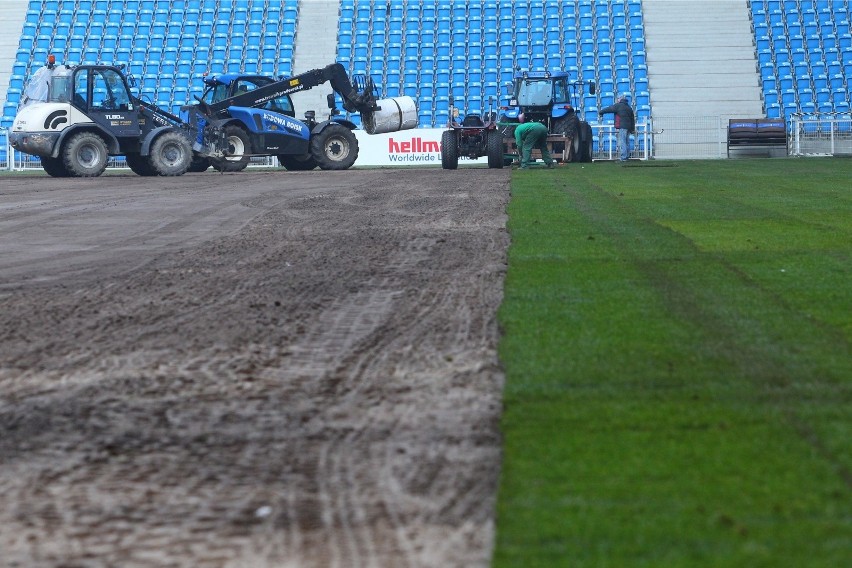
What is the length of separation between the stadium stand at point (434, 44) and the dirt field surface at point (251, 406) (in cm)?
3656

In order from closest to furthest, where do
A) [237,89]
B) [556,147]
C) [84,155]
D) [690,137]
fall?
[84,155], [237,89], [556,147], [690,137]

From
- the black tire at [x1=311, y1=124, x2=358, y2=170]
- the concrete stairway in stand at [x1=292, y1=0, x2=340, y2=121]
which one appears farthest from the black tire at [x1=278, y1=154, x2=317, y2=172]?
the concrete stairway in stand at [x1=292, y1=0, x2=340, y2=121]

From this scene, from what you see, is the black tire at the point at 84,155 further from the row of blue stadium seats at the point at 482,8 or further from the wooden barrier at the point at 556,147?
the row of blue stadium seats at the point at 482,8

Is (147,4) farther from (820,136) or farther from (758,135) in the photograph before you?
(820,136)

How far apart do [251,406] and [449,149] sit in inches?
1075

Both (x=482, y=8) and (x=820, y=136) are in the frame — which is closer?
(x=820, y=136)

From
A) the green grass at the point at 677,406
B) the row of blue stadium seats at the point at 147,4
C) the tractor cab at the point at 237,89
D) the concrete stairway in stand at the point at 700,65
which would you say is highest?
the row of blue stadium seats at the point at 147,4

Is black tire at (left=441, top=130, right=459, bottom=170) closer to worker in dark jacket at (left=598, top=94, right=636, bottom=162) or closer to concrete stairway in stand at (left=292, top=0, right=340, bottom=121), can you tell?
worker in dark jacket at (left=598, top=94, right=636, bottom=162)

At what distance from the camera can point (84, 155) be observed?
93.6 ft

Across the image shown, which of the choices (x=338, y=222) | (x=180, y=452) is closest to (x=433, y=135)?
(x=338, y=222)

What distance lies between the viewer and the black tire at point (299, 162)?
32531 millimetres

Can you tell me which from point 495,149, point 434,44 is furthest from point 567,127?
point 434,44

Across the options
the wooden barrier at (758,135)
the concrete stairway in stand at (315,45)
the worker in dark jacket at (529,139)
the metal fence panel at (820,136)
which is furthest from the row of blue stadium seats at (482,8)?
the worker in dark jacket at (529,139)

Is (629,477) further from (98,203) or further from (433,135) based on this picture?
(433,135)
